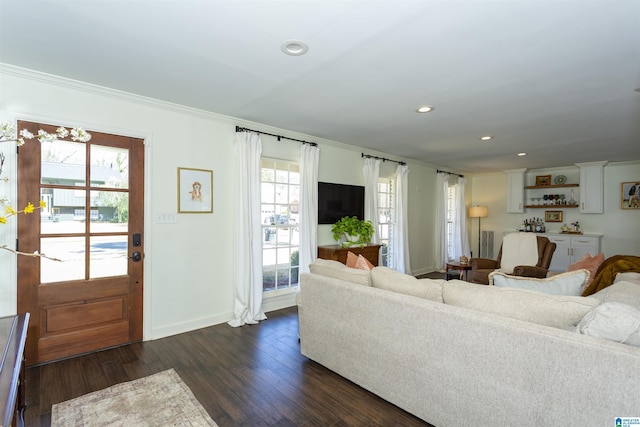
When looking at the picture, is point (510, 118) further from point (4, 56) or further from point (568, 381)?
point (4, 56)

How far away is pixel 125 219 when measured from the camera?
3.19 m

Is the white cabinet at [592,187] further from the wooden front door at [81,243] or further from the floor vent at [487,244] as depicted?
the wooden front door at [81,243]

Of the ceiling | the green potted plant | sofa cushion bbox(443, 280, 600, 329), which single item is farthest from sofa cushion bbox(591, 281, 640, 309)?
the green potted plant

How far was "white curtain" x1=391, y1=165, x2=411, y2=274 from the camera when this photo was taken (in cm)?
611

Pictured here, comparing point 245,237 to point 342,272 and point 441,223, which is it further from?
point 441,223

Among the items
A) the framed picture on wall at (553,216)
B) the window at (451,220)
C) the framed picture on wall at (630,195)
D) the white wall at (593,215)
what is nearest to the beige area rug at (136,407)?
the window at (451,220)

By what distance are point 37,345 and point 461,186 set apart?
8.08 m

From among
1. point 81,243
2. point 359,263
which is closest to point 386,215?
point 359,263

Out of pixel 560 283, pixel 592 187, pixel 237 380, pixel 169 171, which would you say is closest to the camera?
pixel 560 283

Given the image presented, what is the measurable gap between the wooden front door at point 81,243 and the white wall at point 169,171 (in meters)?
0.11

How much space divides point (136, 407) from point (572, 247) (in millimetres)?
8218

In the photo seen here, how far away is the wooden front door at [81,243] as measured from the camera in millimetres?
2715

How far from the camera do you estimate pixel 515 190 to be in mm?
7652

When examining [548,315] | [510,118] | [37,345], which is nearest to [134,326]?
[37,345]
